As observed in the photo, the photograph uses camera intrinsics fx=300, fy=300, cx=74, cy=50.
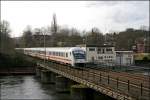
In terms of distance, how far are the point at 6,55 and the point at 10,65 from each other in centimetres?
534

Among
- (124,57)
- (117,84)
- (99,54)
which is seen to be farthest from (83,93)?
(124,57)

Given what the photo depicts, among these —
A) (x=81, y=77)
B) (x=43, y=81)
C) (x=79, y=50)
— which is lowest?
(x=43, y=81)

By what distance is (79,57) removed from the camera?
39719 mm

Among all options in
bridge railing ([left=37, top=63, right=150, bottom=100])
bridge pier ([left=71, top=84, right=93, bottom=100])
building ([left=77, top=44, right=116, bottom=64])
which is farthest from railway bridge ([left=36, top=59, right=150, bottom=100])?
building ([left=77, top=44, right=116, bottom=64])

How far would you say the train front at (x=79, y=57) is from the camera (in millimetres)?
39406

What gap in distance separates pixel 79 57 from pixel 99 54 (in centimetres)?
660

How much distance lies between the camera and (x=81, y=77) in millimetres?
30016

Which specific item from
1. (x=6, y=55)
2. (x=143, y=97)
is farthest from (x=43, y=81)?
(x=143, y=97)

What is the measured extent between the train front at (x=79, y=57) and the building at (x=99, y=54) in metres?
1.55

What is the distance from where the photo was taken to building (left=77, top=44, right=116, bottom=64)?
43.3 metres

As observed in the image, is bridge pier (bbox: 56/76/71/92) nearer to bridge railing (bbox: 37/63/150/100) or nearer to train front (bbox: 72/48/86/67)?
train front (bbox: 72/48/86/67)

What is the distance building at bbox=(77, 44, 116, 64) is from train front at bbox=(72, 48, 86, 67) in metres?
1.55

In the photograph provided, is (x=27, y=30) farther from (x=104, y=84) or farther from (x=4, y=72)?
(x=104, y=84)

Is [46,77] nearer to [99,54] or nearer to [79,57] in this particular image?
[99,54]
